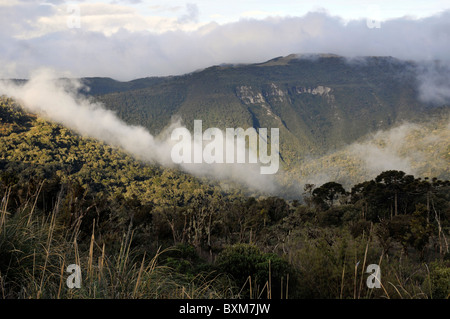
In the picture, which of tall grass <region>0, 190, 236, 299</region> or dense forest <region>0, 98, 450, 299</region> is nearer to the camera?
tall grass <region>0, 190, 236, 299</region>

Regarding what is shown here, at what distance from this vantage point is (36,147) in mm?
66188

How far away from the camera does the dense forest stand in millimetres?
3402

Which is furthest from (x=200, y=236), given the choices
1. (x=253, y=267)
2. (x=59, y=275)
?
(x=59, y=275)

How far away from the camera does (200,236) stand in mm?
10852

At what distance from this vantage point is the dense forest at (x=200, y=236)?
11.2ft

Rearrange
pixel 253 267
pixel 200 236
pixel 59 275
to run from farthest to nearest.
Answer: pixel 200 236, pixel 253 267, pixel 59 275

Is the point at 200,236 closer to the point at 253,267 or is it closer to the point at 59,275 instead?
the point at 253,267

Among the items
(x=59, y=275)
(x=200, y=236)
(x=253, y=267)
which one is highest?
(x=59, y=275)

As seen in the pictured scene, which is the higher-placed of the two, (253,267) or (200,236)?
(253,267)

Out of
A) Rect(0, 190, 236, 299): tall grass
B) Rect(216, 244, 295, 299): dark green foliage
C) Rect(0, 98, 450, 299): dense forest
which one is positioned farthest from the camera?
Rect(216, 244, 295, 299): dark green foliage

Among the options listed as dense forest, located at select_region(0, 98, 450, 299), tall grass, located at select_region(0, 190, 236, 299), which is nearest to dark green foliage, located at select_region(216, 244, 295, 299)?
dense forest, located at select_region(0, 98, 450, 299)

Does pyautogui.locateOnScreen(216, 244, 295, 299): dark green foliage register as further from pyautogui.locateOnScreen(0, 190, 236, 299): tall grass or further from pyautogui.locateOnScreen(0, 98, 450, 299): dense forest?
pyautogui.locateOnScreen(0, 190, 236, 299): tall grass

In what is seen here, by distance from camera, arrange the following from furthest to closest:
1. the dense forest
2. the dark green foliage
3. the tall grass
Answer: the dark green foliage < the dense forest < the tall grass
